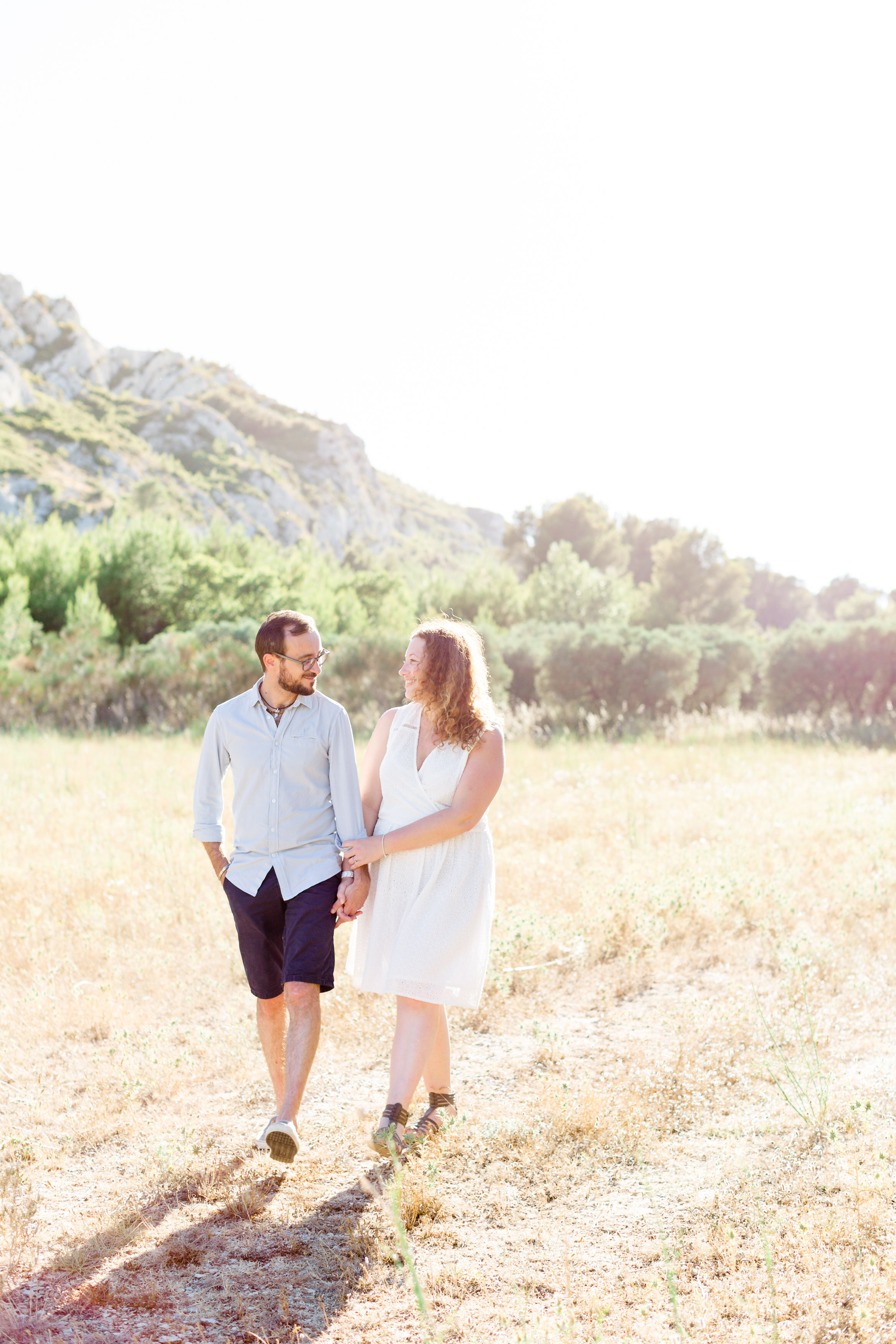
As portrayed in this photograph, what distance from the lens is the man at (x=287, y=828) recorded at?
3490 mm

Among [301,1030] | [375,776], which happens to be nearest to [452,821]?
[375,776]

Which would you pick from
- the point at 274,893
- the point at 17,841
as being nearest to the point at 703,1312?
the point at 274,893

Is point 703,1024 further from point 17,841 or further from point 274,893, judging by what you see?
point 17,841

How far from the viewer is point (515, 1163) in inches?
141

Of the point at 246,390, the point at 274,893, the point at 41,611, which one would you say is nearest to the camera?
the point at 274,893

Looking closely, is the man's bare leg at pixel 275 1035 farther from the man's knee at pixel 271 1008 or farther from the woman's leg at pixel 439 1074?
the woman's leg at pixel 439 1074

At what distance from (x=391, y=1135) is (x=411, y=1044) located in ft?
1.05

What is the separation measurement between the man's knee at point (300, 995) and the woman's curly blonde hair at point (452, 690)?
1046mm

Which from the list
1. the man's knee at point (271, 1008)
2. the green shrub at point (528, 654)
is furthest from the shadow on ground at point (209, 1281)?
the green shrub at point (528, 654)

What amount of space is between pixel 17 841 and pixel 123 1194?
5509mm

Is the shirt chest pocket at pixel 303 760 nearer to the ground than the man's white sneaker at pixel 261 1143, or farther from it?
farther from it

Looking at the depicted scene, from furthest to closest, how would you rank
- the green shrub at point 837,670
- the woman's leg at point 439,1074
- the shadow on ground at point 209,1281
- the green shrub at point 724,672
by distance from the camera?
1. the green shrub at point 724,672
2. the green shrub at point 837,670
3. the woman's leg at point 439,1074
4. the shadow on ground at point 209,1281

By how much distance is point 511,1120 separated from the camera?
3824 millimetres

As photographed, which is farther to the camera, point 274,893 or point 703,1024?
point 703,1024
